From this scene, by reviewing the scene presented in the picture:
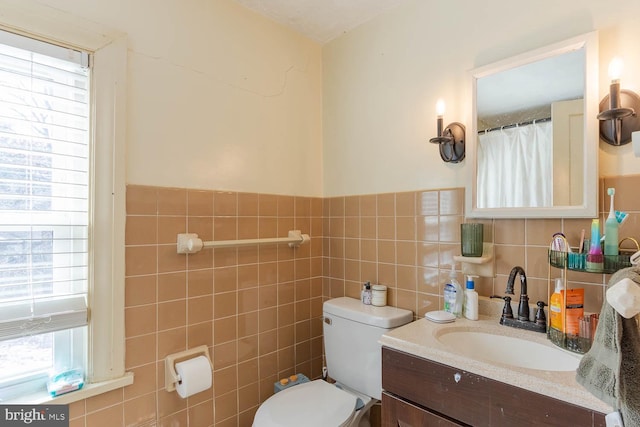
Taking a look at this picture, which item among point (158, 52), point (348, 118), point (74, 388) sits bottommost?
point (74, 388)

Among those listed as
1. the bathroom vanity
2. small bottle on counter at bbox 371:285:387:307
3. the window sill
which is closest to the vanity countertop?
the bathroom vanity

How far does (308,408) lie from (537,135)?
4.56 feet

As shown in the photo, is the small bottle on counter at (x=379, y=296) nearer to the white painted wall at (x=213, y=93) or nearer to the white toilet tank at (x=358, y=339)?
the white toilet tank at (x=358, y=339)

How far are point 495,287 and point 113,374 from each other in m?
1.52

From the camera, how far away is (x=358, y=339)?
1.53m

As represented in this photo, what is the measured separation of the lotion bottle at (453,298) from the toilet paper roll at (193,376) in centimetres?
104

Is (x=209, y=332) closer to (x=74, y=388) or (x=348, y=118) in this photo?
(x=74, y=388)

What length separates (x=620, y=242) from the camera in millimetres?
1063

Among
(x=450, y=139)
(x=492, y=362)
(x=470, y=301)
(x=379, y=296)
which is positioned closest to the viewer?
(x=492, y=362)

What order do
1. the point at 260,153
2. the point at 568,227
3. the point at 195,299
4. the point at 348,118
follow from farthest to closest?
the point at 348,118
the point at 260,153
the point at 195,299
the point at 568,227

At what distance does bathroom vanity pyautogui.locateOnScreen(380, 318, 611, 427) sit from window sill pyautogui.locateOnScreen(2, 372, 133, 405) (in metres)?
0.98

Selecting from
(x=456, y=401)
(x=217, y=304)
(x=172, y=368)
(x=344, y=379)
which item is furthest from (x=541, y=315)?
(x=172, y=368)

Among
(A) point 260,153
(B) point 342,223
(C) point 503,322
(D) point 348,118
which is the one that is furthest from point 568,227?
(A) point 260,153

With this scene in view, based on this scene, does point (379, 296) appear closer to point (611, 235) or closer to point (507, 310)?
point (507, 310)
